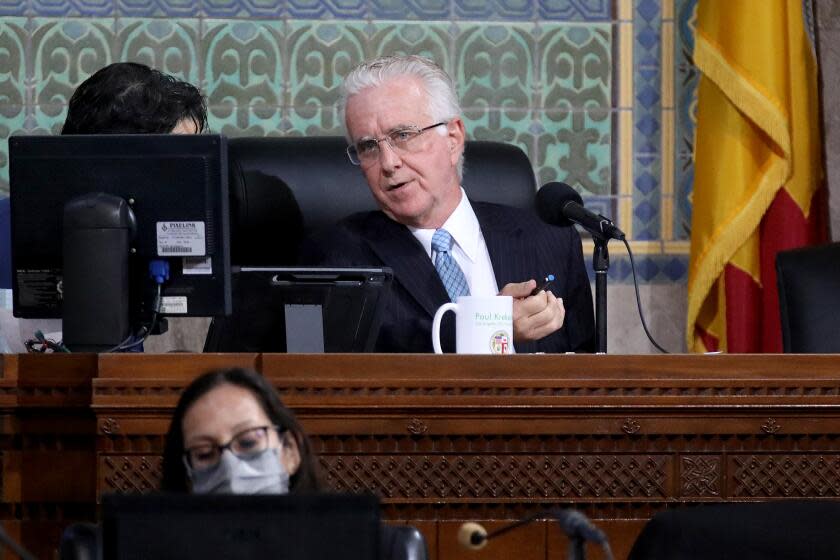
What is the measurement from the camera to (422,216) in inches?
119

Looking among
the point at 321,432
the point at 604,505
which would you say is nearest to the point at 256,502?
the point at 321,432

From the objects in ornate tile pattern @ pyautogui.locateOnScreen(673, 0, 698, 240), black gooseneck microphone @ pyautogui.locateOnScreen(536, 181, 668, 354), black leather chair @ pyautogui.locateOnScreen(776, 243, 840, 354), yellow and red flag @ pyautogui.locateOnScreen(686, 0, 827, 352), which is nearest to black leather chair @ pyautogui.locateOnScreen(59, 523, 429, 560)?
black gooseneck microphone @ pyautogui.locateOnScreen(536, 181, 668, 354)

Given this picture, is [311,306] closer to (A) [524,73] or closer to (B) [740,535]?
(B) [740,535]

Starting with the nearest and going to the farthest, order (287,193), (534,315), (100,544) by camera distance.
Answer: (100,544) → (534,315) → (287,193)

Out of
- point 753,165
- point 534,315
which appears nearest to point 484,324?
point 534,315

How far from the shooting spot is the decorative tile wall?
4137 millimetres

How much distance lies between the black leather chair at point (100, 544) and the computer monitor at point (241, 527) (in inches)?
6.2

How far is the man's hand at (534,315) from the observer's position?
2.62 m

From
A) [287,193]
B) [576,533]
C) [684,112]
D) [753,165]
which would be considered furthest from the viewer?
[684,112]

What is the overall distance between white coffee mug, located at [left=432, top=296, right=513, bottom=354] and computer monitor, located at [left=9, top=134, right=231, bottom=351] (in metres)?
0.41

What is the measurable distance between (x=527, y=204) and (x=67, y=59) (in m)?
1.55

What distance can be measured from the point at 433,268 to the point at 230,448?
4.18 feet

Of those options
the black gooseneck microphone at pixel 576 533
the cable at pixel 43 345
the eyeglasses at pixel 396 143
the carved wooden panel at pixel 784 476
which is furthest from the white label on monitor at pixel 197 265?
the black gooseneck microphone at pixel 576 533

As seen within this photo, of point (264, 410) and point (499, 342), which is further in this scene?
point (499, 342)
